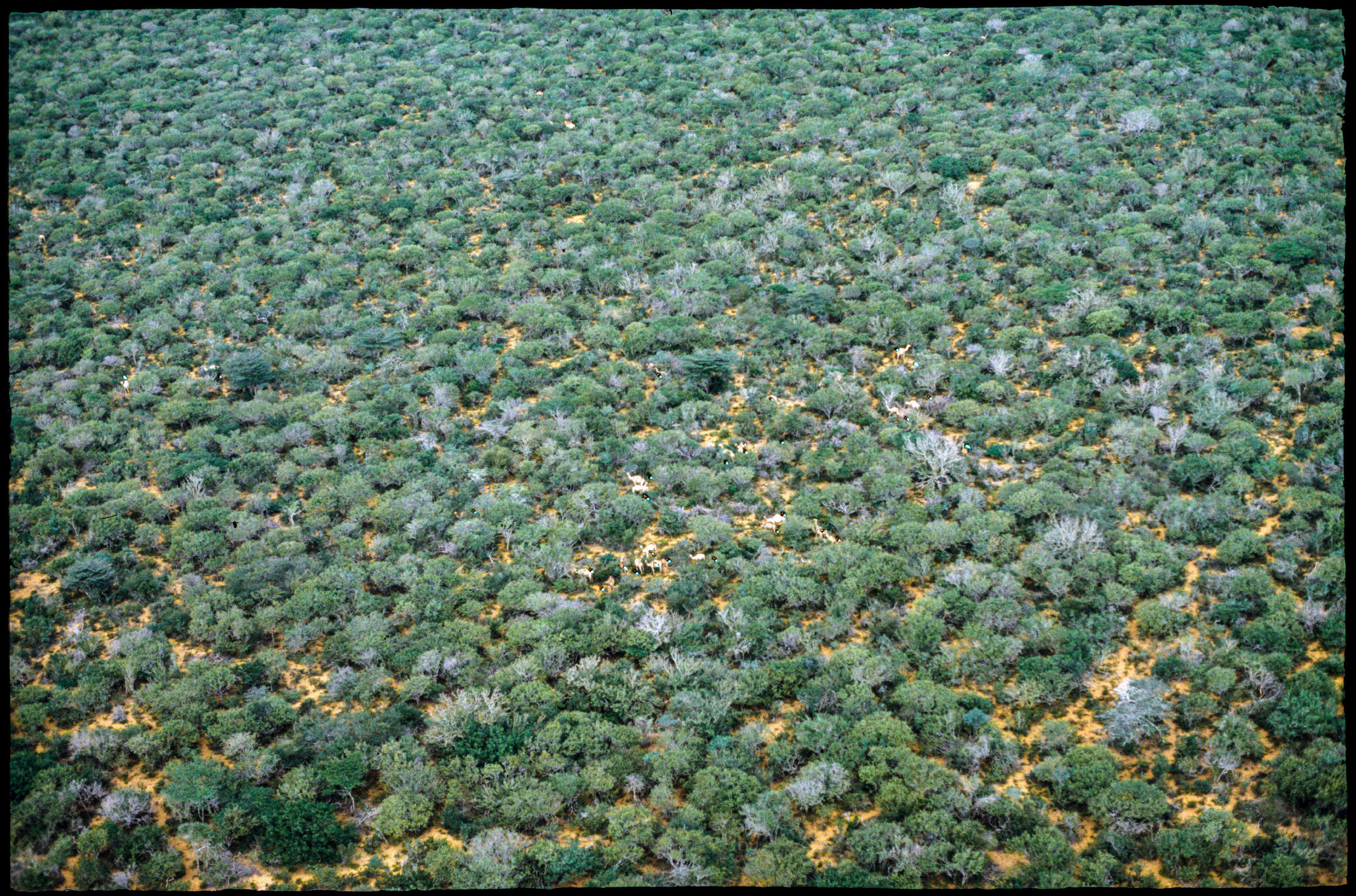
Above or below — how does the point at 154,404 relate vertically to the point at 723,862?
above

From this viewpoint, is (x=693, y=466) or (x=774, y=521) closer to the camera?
(x=774, y=521)

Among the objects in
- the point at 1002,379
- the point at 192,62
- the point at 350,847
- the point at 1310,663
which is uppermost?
the point at 192,62

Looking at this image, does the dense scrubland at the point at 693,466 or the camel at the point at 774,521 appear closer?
the dense scrubland at the point at 693,466

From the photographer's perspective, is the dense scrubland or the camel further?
the camel

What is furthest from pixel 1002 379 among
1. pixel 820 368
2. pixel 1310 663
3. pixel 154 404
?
pixel 154 404

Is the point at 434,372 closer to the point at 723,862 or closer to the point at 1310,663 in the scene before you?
the point at 723,862

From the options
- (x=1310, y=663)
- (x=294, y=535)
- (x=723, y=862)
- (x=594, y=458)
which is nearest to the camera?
(x=723, y=862)

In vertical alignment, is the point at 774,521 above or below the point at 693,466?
below

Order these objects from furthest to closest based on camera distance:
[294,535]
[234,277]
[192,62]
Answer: [192,62] < [234,277] < [294,535]
